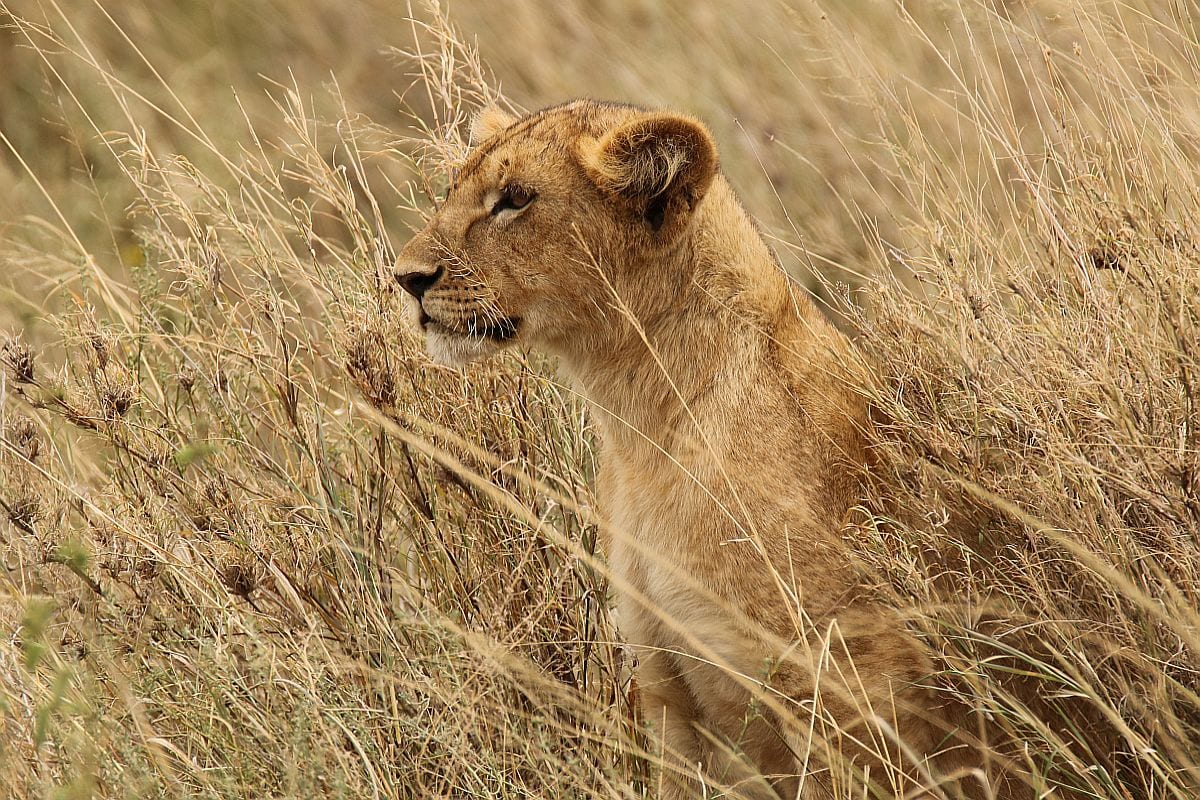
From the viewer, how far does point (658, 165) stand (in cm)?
313

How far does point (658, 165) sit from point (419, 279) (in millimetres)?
620

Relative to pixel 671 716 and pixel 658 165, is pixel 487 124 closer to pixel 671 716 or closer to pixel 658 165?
pixel 658 165

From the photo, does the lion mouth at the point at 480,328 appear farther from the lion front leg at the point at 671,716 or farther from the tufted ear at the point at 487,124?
the lion front leg at the point at 671,716

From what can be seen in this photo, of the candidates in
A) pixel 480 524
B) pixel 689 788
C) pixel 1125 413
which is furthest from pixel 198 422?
pixel 1125 413

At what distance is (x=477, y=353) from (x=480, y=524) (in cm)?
47

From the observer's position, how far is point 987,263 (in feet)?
10.1

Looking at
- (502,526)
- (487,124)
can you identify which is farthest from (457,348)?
(487,124)

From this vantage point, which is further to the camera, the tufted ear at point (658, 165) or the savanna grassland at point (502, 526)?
the tufted ear at point (658, 165)

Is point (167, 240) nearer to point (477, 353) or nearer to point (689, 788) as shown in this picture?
point (477, 353)

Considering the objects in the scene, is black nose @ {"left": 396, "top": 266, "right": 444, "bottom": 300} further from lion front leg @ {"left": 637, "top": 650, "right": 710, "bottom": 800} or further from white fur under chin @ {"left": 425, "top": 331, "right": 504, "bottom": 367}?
lion front leg @ {"left": 637, "top": 650, "right": 710, "bottom": 800}

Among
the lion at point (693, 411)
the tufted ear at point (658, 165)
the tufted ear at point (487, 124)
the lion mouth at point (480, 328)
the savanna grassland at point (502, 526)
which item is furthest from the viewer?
the tufted ear at point (487, 124)

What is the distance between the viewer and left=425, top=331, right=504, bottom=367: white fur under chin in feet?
10.5

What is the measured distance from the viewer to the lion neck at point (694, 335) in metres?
3.17

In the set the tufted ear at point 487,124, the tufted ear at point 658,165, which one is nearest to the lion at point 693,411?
the tufted ear at point 658,165
